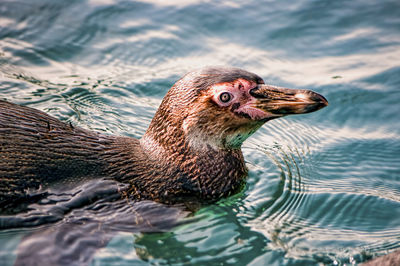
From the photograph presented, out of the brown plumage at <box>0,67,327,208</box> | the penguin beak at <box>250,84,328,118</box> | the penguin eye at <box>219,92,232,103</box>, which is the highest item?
the penguin beak at <box>250,84,328,118</box>

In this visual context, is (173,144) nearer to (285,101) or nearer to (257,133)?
(285,101)

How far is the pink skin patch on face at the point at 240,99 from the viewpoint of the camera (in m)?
5.20

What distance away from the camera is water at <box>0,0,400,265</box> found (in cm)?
492

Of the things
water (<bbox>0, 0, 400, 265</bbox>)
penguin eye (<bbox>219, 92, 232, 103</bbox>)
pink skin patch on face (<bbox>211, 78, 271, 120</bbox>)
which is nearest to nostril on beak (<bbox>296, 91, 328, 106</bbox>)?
pink skin patch on face (<bbox>211, 78, 271, 120</bbox>)

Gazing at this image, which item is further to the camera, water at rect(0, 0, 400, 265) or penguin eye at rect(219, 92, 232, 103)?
penguin eye at rect(219, 92, 232, 103)

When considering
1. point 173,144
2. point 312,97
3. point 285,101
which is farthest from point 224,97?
point 312,97

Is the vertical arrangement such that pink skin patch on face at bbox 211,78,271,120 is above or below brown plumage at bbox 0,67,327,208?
above

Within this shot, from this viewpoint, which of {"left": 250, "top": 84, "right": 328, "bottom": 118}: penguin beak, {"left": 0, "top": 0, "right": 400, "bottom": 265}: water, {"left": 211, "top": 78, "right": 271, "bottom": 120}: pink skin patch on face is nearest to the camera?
{"left": 0, "top": 0, "right": 400, "bottom": 265}: water

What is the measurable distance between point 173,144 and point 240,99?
2.70 ft

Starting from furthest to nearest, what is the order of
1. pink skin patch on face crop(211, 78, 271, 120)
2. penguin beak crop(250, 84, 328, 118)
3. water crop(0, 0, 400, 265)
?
pink skin patch on face crop(211, 78, 271, 120)
penguin beak crop(250, 84, 328, 118)
water crop(0, 0, 400, 265)

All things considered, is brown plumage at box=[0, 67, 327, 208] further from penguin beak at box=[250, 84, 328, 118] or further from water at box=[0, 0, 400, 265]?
water at box=[0, 0, 400, 265]

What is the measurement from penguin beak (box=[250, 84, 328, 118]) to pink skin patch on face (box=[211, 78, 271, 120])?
4 centimetres

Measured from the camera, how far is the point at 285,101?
5137 mm

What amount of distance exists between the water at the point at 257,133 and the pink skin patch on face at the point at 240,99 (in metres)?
0.97
